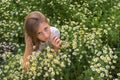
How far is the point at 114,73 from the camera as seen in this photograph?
3484 millimetres

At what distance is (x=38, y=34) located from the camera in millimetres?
3266

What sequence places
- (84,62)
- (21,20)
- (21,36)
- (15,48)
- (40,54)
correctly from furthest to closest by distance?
1. (21,20)
2. (21,36)
3. (15,48)
4. (84,62)
5. (40,54)

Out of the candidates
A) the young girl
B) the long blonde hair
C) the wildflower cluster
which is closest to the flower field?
the wildflower cluster

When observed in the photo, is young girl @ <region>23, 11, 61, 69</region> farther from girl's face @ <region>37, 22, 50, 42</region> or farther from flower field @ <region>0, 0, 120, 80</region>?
flower field @ <region>0, 0, 120, 80</region>

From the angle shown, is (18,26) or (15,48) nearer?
(15,48)

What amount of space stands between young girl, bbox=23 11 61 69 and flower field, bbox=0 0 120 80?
10cm

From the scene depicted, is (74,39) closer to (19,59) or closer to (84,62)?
(84,62)

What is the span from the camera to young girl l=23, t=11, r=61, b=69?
323 cm

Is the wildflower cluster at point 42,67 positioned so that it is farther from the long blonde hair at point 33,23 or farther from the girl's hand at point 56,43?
the long blonde hair at point 33,23

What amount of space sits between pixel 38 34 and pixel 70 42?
0.36 m

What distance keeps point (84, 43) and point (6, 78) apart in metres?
0.86

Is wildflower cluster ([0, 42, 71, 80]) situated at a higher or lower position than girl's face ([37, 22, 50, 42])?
lower

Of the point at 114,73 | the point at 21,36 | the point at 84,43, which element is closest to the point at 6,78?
the point at 84,43

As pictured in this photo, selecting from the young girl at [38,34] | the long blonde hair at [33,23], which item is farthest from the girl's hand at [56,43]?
the long blonde hair at [33,23]
